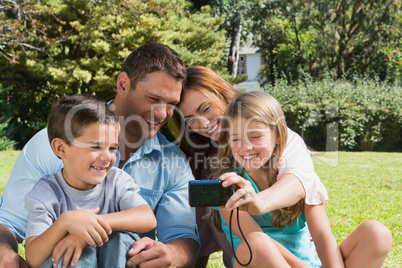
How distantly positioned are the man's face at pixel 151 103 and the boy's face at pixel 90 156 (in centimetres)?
76

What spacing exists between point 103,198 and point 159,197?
0.59m

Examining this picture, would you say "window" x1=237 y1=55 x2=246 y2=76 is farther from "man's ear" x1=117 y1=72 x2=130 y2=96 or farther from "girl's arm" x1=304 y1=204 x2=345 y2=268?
"girl's arm" x1=304 y1=204 x2=345 y2=268

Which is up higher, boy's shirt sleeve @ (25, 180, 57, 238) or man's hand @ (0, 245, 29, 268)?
boy's shirt sleeve @ (25, 180, 57, 238)

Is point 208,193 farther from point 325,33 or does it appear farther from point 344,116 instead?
point 325,33

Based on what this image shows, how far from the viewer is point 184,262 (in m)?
2.76

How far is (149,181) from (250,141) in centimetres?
82

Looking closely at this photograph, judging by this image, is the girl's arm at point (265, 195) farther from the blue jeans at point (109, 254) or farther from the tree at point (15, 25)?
the tree at point (15, 25)

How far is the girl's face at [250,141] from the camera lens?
271 centimetres

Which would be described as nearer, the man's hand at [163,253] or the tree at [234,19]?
the man's hand at [163,253]

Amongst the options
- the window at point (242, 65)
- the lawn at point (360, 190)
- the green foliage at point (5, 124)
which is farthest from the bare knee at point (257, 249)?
the window at point (242, 65)

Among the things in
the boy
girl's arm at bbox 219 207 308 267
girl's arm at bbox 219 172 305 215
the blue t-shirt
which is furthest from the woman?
the boy

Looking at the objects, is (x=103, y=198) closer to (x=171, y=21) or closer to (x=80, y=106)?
(x=80, y=106)

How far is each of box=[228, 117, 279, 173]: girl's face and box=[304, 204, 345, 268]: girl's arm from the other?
0.41 metres

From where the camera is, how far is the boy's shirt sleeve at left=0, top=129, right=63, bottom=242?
9.08ft
